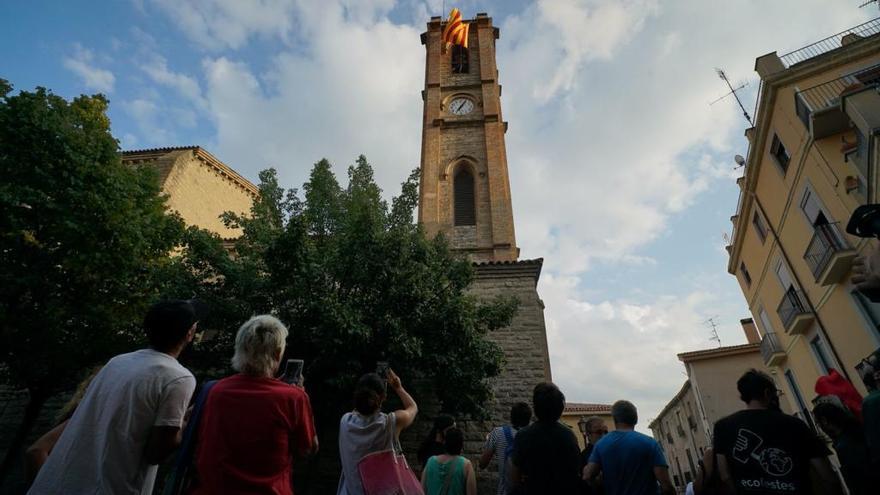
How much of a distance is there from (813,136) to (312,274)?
531 inches

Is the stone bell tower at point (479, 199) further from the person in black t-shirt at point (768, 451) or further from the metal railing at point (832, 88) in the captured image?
the metal railing at point (832, 88)

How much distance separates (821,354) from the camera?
43.1ft

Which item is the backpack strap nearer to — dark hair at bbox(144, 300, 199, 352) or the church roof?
dark hair at bbox(144, 300, 199, 352)

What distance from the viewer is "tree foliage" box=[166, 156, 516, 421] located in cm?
837

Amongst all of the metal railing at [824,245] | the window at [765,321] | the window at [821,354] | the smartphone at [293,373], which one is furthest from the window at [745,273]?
the smartphone at [293,373]

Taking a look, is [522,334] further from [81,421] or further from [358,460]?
[81,421]

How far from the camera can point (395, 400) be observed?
9.55m

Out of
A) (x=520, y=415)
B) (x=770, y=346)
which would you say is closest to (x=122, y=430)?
(x=520, y=415)

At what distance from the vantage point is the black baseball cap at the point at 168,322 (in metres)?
2.18

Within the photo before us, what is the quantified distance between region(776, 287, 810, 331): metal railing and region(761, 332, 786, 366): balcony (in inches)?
78.1

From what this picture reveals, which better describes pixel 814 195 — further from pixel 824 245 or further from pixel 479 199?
pixel 479 199

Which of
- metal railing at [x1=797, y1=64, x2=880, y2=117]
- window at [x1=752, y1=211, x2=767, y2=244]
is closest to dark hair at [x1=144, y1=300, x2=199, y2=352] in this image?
metal railing at [x1=797, y1=64, x2=880, y2=117]

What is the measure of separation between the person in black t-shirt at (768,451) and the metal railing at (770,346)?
17442mm

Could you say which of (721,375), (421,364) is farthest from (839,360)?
(721,375)
